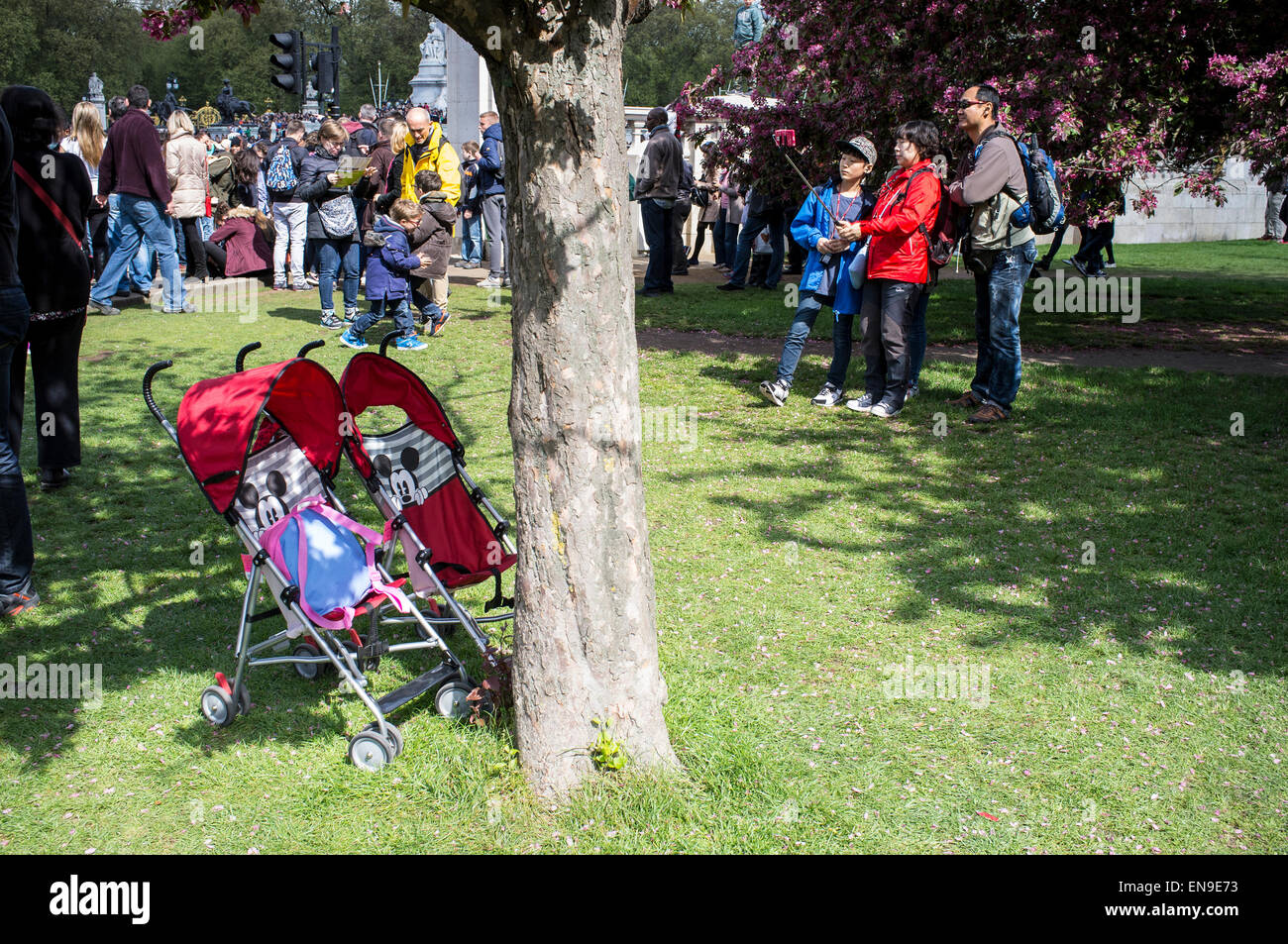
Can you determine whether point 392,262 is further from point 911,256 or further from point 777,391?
point 911,256

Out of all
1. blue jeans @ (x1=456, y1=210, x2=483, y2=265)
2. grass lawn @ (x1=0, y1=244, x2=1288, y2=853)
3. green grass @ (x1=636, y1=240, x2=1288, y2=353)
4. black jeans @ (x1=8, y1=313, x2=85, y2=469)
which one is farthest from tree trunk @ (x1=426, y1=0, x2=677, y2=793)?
blue jeans @ (x1=456, y1=210, x2=483, y2=265)

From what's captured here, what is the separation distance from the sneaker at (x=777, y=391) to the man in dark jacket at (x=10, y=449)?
219 inches

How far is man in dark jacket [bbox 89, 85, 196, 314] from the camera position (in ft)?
39.0

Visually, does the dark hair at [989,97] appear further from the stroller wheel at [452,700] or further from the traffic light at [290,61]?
the traffic light at [290,61]

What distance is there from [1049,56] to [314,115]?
13677mm

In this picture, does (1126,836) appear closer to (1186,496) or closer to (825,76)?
(1186,496)

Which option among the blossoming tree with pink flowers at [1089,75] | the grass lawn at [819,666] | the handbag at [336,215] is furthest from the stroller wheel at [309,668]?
the handbag at [336,215]

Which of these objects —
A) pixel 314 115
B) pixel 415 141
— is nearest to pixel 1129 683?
pixel 415 141

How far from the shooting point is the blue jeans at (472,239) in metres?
17.3

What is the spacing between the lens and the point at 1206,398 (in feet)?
29.7

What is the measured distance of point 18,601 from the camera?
5176 mm

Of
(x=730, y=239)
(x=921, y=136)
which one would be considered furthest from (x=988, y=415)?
(x=730, y=239)

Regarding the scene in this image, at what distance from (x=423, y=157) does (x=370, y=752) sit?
8.96 metres

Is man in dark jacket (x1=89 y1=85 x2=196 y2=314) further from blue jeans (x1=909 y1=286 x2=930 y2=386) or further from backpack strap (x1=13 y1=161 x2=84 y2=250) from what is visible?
blue jeans (x1=909 y1=286 x2=930 y2=386)
